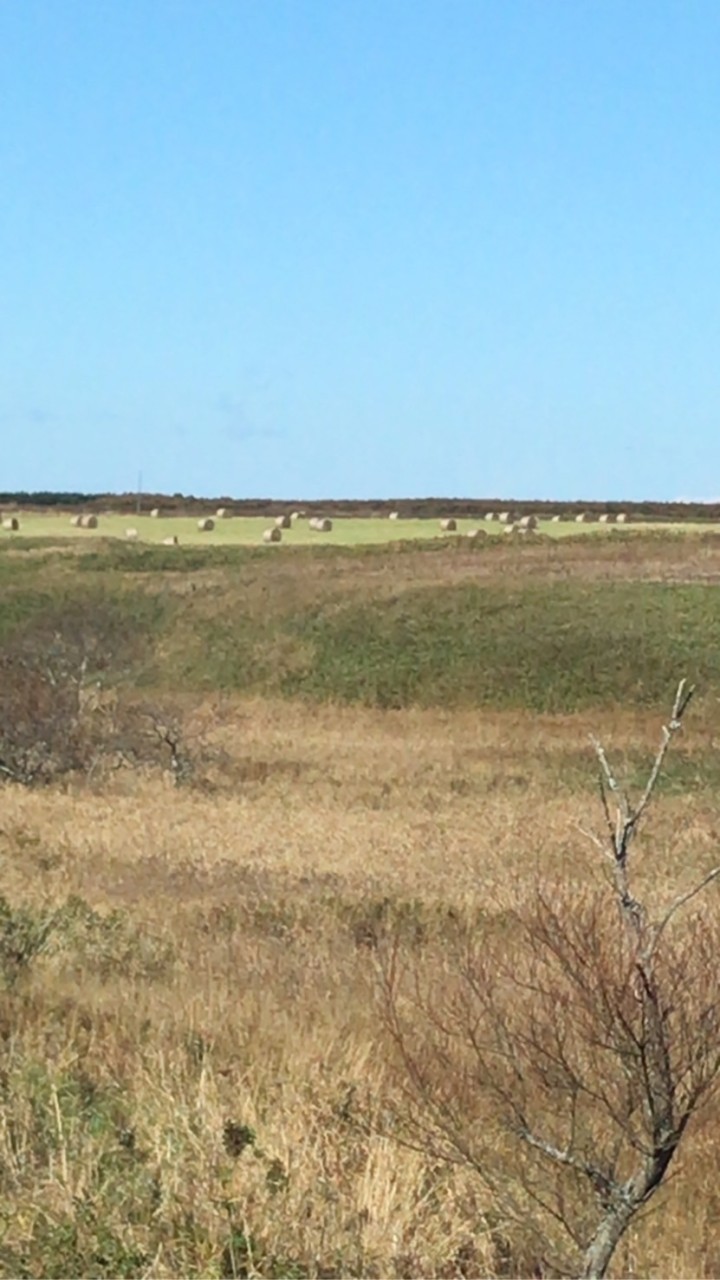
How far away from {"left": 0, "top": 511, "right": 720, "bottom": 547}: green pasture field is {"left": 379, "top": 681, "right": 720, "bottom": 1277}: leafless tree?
58501mm

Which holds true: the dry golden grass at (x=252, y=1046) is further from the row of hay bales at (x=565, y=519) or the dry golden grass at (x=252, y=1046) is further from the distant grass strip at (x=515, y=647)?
the row of hay bales at (x=565, y=519)

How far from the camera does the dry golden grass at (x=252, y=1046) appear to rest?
6.14m

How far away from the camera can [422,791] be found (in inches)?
1086

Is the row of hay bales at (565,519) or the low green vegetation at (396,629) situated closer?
the low green vegetation at (396,629)

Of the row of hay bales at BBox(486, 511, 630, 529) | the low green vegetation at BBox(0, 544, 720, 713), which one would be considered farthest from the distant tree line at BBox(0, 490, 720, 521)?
the low green vegetation at BBox(0, 544, 720, 713)

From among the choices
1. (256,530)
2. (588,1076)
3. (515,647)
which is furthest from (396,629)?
(588,1076)

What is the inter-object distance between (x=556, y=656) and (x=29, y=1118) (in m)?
36.4

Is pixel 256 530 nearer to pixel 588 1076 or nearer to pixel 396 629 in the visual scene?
pixel 396 629

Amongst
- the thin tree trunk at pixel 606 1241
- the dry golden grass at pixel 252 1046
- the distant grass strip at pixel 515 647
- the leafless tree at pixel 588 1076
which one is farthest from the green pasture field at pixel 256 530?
the thin tree trunk at pixel 606 1241

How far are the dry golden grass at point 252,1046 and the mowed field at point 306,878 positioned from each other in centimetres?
2

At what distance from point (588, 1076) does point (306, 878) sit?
10864mm

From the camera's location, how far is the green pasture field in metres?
70.5

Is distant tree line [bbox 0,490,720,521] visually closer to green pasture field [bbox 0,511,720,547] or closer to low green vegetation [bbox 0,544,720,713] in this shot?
green pasture field [bbox 0,511,720,547]

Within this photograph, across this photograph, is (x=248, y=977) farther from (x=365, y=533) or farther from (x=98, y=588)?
(x=365, y=533)
